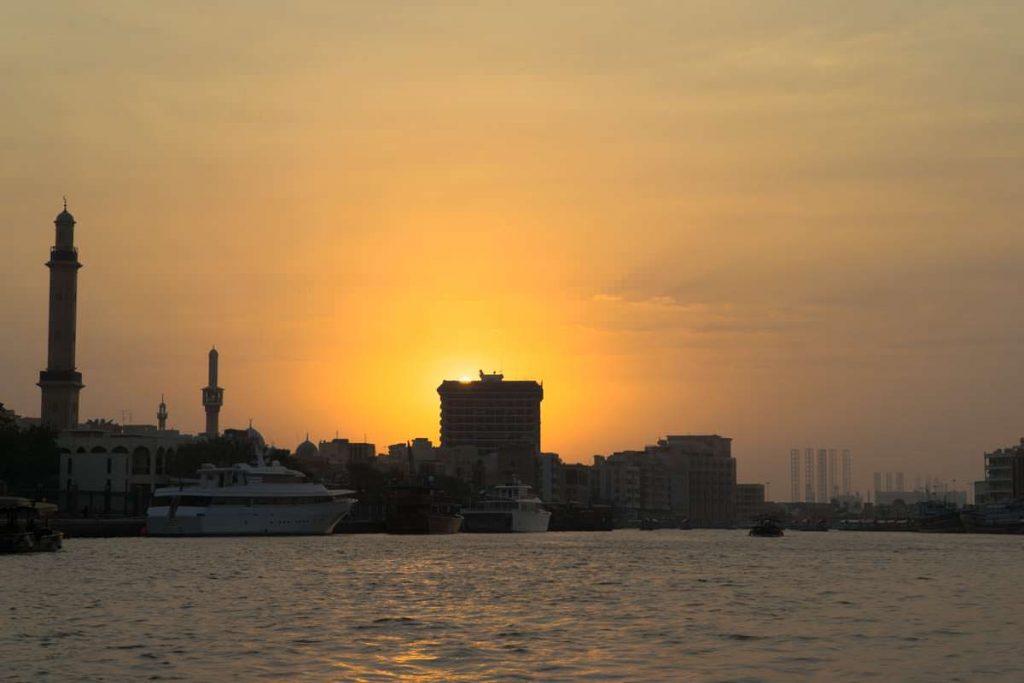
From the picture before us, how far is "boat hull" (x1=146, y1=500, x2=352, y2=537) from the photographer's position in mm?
172375

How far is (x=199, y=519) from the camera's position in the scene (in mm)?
173000

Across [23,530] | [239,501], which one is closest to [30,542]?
[23,530]

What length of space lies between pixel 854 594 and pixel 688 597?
35.8 ft

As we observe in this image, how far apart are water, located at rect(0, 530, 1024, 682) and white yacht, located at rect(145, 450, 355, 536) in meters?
61.1

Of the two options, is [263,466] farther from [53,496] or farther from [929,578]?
[929,578]

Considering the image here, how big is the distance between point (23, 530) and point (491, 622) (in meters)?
68.3

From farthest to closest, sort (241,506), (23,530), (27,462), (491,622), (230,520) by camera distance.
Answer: (27,462), (241,506), (230,520), (23,530), (491,622)

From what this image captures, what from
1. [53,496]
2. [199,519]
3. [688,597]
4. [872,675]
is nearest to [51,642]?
[872,675]

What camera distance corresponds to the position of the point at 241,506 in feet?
570

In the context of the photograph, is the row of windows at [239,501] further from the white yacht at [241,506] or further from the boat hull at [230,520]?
the boat hull at [230,520]

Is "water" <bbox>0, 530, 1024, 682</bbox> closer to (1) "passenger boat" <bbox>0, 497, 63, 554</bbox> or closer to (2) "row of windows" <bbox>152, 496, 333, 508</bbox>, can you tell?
(1) "passenger boat" <bbox>0, 497, 63, 554</bbox>

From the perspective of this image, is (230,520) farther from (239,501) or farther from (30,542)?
(30,542)

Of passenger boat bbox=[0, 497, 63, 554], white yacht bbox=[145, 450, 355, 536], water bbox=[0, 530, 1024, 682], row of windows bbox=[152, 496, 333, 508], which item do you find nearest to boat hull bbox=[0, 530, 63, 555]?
passenger boat bbox=[0, 497, 63, 554]

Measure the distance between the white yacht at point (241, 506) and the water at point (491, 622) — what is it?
200 feet
